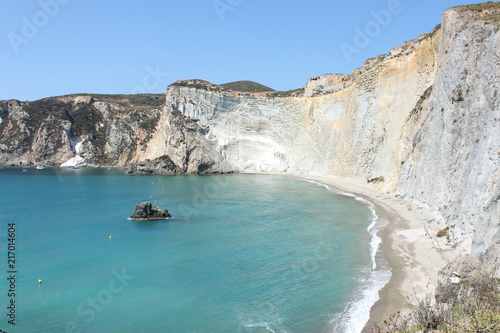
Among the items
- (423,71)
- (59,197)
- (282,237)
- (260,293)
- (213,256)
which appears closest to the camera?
(260,293)

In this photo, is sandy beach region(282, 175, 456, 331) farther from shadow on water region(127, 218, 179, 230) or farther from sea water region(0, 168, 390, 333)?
shadow on water region(127, 218, 179, 230)

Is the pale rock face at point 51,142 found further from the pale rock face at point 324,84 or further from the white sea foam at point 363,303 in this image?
the white sea foam at point 363,303

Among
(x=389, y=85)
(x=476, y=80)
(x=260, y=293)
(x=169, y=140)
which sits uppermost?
(x=389, y=85)

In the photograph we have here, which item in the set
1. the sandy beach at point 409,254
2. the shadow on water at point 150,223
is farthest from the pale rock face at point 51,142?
the sandy beach at point 409,254

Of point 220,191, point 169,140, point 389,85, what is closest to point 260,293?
point 220,191

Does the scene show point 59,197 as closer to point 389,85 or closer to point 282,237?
point 282,237

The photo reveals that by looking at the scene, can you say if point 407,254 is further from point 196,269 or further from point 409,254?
point 196,269
